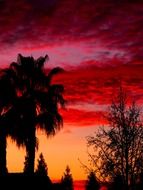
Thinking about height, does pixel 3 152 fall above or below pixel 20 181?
above

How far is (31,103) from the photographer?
4394 cm

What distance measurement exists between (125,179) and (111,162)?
1.89 m

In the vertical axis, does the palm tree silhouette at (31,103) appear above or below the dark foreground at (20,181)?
above

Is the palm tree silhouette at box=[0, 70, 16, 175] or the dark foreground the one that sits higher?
the palm tree silhouette at box=[0, 70, 16, 175]

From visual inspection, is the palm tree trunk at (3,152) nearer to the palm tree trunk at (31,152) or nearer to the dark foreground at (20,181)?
the palm tree trunk at (31,152)

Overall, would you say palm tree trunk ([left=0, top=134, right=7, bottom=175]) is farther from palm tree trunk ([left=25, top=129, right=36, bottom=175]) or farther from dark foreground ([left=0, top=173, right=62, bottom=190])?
dark foreground ([left=0, top=173, right=62, bottom=190])

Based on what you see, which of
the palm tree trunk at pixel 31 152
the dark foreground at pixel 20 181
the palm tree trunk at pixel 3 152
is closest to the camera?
the dark foreground at pixel 20 181

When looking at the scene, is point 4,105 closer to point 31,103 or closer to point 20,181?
point 31,103

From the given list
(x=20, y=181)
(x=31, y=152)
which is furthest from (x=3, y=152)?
(x=20, y=181)

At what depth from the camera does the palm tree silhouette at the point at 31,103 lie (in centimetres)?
4306

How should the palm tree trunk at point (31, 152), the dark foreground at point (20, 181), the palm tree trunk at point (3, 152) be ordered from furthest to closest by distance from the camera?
1. the palm tree trunk at point (3, 152)
2. the palm tree trunk at point (31, 152)
3. the dark foreground at point (20, 181)

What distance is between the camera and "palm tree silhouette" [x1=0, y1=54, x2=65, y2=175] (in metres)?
43.1

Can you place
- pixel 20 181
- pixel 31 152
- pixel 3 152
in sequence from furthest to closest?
pixel 3 152
pixel 31 152
pixel 20 181

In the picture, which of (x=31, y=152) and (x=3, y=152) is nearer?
(x=31, y=152)
